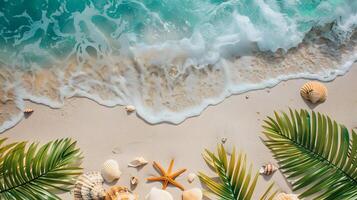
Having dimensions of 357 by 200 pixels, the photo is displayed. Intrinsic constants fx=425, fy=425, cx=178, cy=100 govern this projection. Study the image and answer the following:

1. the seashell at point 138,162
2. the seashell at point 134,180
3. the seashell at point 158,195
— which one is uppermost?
the seashell at point 138,162

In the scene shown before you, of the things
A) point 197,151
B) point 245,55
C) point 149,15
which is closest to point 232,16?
point 245,55

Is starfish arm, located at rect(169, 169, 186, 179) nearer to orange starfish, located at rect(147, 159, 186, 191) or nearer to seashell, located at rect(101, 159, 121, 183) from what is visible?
orange starfish, located at rect(147, 159, 186, 191)

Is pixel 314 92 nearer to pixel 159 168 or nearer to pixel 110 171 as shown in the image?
pixel 159 168

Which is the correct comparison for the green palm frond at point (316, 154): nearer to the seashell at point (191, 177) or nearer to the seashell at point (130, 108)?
the seashell at point (191, 177)

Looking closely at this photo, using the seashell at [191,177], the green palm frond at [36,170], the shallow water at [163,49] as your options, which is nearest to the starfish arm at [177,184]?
the seashell at [191,177]

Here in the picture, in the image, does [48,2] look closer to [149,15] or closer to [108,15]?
[108,15]

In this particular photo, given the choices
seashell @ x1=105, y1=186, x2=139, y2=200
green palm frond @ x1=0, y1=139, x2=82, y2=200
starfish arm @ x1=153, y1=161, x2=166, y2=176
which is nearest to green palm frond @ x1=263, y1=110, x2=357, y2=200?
starfish arm @ x1=153, y1=161, x2=166, y2=176
